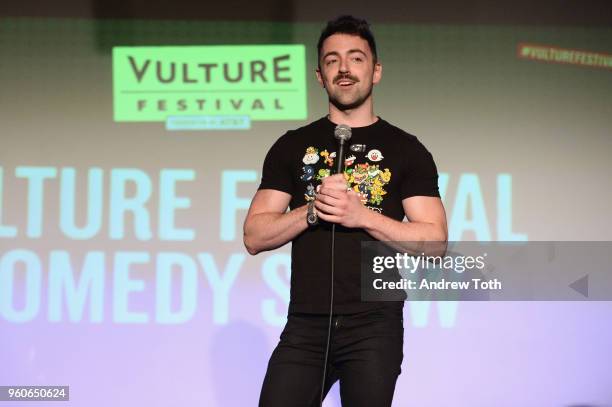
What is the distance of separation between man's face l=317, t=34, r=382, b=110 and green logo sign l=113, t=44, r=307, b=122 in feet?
6.93

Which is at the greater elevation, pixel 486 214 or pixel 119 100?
pixel 119 100

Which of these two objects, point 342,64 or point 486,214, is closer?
point 342,64

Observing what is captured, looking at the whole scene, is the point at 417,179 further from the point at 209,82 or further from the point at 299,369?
the point at 209,82

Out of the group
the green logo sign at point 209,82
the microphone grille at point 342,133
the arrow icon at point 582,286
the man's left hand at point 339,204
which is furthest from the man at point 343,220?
the arrow icon at point 582,286

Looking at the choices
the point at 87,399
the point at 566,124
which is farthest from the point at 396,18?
the point at 87,399

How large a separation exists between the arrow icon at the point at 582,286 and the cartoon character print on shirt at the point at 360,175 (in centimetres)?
269

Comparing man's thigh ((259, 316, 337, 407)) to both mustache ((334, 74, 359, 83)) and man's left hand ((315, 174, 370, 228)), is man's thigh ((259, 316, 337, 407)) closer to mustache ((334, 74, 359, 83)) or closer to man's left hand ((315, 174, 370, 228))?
man's left hand ((315, 174, 370, 228))

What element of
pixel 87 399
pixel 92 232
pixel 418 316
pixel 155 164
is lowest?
pixel 87 399

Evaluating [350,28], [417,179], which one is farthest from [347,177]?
[350,28]

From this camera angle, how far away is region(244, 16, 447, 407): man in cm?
226

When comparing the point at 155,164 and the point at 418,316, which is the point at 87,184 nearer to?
the point at 155,164

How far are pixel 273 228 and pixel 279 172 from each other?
0.68ft

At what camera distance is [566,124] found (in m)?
4.67

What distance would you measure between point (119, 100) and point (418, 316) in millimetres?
2015
